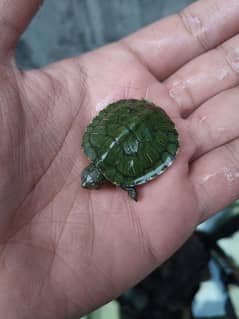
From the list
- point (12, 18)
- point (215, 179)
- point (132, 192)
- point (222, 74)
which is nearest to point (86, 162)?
point (132, 192)

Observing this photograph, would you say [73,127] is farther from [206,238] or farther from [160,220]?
→ [206,238]

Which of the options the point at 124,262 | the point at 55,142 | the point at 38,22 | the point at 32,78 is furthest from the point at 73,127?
the point at 38,22

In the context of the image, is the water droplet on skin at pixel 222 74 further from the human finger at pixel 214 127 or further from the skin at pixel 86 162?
the human finger at pixel 214 127

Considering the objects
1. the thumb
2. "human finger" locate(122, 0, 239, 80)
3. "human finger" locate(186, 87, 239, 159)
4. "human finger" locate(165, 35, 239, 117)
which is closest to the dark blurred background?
"human finger" locate(122, 0, 239, 80)

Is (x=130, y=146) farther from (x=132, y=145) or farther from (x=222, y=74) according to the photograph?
(x=222, y=74)

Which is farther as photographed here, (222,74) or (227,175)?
(222,74)

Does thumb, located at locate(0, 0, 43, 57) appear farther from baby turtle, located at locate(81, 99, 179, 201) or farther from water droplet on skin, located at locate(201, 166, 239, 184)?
water droplet on skin, located at locate(201, 166, 239, 184)

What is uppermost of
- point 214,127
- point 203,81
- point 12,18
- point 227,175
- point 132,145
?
point 12,18

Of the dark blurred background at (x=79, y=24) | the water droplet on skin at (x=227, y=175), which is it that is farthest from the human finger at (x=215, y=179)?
the dark blurred background at (x=79, y=24)
